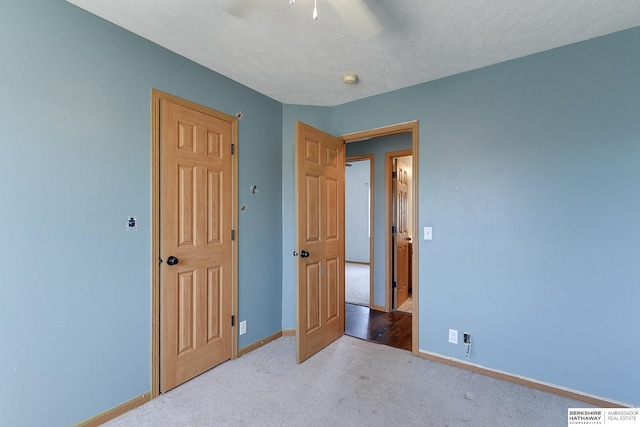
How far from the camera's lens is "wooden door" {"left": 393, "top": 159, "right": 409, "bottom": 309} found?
4.06 meters

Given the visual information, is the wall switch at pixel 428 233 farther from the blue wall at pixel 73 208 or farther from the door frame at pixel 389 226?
the blue wall at pixel 73 208

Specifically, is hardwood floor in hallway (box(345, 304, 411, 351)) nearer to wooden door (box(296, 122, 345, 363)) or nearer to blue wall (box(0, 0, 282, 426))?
wooden door (box(296, 122, 345, 363))

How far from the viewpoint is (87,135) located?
178 cm

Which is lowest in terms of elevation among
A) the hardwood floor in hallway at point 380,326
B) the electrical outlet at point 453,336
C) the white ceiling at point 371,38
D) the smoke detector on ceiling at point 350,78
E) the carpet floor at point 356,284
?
the carpet floor at point 356,284

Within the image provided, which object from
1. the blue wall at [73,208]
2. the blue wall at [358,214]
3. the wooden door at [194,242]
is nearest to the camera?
the blue wall at [73,208]

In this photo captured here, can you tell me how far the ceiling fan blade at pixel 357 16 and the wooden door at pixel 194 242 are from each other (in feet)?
4.71

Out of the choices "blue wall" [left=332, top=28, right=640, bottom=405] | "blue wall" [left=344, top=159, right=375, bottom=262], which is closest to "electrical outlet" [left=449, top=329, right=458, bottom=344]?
"blue wall" [left=332, top=28, right=640, bottom=405]

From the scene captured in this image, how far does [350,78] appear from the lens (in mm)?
2541

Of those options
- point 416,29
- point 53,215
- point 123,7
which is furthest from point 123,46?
point 416,29

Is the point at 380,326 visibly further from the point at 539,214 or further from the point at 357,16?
the point at 357,16

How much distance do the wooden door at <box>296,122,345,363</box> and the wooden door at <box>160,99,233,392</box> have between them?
0.64 meters

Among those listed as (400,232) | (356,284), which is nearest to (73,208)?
(400,232)

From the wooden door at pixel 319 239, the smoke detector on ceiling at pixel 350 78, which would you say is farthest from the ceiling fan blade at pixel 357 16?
the wooden door at pixel 319 239

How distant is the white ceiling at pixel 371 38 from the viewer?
66.7 inches
